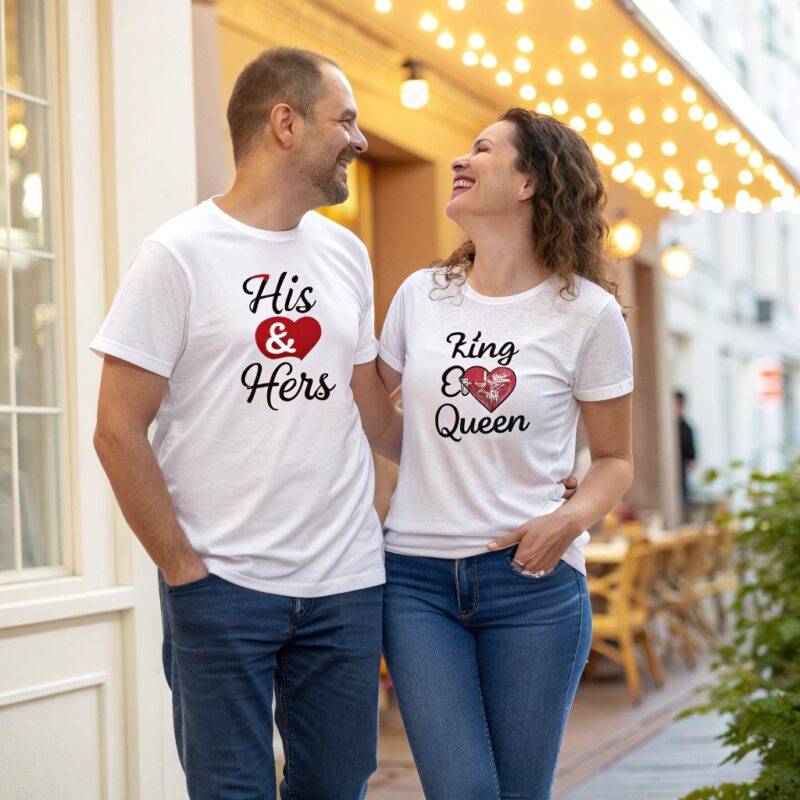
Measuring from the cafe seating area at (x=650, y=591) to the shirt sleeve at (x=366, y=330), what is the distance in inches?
209

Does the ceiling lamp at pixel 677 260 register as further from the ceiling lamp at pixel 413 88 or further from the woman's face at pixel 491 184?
the woman's face at pixel 491 184

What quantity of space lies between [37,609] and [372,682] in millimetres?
1213

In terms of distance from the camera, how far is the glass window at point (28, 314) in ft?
11.7

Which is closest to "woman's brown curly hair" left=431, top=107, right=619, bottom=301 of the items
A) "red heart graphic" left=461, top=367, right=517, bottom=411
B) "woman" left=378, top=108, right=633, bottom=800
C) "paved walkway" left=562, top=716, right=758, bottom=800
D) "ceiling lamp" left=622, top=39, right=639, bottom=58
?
"woman" left=378, top=108, right=633, bottom=800

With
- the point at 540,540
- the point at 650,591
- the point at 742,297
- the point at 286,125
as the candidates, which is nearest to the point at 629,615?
the point at 650,591

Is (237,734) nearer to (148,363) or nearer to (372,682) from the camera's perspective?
(372,682)

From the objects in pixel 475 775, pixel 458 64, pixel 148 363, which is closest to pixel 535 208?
pixel 148 363

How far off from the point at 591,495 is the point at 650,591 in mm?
6697

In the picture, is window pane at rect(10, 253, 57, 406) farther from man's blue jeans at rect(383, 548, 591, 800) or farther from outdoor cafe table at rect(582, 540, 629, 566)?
outdoor cafe table at rect(582, 540, 629, 566)

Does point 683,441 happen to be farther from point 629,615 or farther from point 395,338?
point 395,338

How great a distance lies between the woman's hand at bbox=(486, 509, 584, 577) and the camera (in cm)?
257

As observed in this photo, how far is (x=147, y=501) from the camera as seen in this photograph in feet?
7.70

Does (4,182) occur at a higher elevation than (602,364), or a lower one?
higher

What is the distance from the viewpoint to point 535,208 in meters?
2.76
